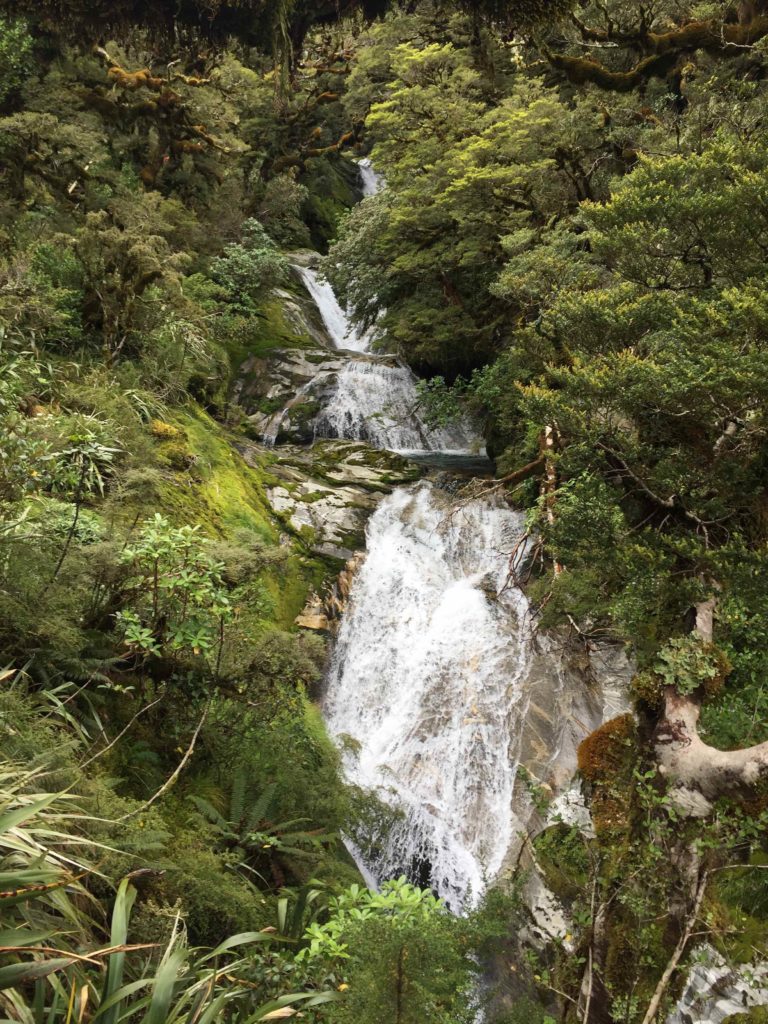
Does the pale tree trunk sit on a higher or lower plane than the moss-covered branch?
lower

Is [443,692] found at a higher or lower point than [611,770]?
lower

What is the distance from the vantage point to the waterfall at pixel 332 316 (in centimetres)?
1942

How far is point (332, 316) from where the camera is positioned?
20.2 meters

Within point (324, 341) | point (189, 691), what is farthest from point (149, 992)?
point (324, 341)

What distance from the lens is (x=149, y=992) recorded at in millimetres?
2648

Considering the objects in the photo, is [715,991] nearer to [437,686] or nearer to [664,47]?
[437,686]

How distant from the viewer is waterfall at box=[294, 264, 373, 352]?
63.7 feet

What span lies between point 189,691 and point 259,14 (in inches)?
488

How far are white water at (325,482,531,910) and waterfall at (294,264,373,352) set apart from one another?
10069 millimetres

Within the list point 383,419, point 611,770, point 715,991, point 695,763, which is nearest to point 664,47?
point 383,419

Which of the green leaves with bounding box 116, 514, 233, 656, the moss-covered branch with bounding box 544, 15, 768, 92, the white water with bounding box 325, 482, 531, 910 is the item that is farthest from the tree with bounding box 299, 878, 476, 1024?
the moss-covered branch with bounding box 544, 15, 768, 92

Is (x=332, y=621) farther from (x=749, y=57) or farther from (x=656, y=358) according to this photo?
(x=749, y=57)

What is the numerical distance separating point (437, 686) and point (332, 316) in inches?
592

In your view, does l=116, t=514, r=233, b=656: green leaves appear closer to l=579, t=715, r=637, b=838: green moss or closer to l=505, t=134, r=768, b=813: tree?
l=505, t=134, r=768, b=813: tree
